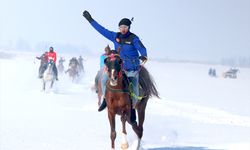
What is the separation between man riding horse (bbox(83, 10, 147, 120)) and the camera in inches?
348

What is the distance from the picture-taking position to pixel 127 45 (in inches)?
351

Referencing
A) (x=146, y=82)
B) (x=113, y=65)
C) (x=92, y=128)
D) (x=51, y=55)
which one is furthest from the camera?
(x=51, y=55)

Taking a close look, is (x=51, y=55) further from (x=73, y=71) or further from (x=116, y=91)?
(x=116, y=91)

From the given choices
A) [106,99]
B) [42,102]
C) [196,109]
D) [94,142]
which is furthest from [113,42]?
[196,109]

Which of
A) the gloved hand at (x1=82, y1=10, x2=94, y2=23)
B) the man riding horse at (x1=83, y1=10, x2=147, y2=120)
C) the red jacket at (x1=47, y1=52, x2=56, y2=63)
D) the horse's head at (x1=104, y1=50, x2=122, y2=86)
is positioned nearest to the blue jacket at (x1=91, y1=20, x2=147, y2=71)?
the man riding horse at (x1=83, y1=10, x2=147, y2=120)

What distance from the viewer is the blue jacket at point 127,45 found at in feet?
29.1

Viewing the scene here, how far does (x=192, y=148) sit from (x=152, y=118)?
6.72 m

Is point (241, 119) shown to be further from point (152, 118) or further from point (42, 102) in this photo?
point (42, 102)

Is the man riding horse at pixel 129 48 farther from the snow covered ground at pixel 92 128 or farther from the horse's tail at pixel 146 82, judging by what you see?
the snow covered ground at pixel 92 128

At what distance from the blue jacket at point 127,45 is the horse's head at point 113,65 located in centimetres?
80

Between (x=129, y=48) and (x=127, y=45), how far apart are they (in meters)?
0.08

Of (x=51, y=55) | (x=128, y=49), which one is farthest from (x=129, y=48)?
(x=51, y=55)

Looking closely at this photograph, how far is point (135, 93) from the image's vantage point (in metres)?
8.83

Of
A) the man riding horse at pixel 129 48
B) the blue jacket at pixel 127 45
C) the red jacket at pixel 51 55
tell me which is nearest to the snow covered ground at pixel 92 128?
the man riding horse at pixel 129 48
